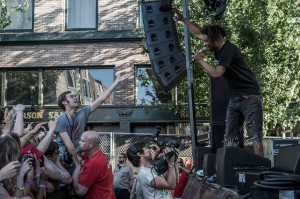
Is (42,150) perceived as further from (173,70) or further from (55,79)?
(55,79)

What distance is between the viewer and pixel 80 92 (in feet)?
66.1

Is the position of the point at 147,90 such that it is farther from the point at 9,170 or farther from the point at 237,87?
the point at 9,170

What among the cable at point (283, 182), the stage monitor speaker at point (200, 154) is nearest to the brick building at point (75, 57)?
the stage monitor speaker at point (200, 154)

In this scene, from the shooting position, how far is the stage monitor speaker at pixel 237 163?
14.1 feet

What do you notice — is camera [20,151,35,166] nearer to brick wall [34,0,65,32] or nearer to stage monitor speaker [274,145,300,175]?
stage monitor speaker [274,145,300,175]


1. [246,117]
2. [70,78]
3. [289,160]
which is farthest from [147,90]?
[289,160]

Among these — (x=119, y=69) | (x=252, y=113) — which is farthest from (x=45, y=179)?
(x=119, y=69)

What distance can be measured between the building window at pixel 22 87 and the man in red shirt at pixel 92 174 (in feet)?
49.6

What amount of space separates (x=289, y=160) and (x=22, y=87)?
1834 centimetres

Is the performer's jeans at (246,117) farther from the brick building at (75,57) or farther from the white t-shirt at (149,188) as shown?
the brick building at (75,57)

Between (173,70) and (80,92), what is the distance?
43.3 feet

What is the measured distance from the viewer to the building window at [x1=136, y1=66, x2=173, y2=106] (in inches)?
714

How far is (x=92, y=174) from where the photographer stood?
5.41m

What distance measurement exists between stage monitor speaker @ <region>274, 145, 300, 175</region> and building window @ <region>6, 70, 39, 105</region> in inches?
694
